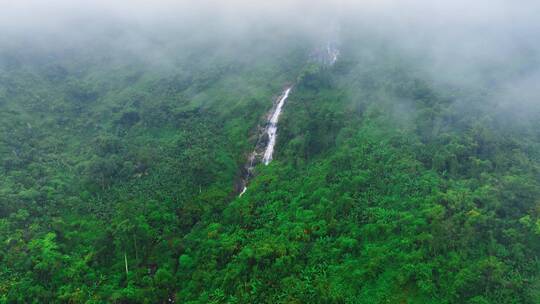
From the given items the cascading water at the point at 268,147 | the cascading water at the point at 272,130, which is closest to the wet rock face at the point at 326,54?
the cascading water at the point at 272,130

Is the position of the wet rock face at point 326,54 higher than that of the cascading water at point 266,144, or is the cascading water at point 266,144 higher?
the wet rock face at point 326,54

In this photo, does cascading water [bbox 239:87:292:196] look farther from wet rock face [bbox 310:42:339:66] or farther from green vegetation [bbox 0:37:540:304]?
wet rock face [bbox 310:42:339:66]

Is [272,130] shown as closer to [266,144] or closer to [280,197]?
[266,144]

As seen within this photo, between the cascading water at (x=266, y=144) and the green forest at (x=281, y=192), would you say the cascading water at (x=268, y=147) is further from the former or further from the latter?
the green forest at (x=281, y=192)

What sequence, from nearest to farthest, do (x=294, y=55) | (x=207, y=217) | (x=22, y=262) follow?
(x=22, y=262)
(x=207, y=217)
(x=294, y=55)

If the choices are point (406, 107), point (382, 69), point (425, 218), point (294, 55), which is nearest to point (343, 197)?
point (425, 218)

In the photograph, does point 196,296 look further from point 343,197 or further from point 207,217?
point 343,197

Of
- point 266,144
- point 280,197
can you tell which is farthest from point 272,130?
point 280,197
